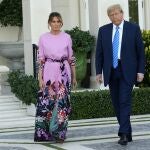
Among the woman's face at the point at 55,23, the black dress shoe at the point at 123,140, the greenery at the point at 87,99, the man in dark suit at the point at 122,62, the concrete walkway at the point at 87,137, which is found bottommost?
the concrete walkway at the point at 87,137

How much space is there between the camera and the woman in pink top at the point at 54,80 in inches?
317

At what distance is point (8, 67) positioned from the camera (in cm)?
1484

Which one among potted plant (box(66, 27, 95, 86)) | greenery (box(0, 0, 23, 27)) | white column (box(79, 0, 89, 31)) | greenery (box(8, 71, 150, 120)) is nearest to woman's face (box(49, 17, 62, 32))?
greenery (box(8, 71, 150, 120))

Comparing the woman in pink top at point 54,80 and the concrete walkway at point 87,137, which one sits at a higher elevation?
the woman in pink top at point 54,80

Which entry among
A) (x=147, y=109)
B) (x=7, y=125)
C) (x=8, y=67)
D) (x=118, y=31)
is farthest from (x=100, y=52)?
(x=8, y=67)

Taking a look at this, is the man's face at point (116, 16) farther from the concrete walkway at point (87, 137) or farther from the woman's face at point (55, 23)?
the concrete walkway at point (87, 137)

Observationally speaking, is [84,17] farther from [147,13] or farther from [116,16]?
[116,16]

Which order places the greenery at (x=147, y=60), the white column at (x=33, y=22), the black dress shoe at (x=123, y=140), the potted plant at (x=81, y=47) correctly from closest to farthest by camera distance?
1. the black dress shoe at (x=123, y=140)
2. the white column at (x=33, y=22)
3. the potted plant at (x=81, y=47)
4. the greenery at (x=147, y=60)

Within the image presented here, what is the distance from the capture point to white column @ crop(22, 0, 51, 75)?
38.6 ft

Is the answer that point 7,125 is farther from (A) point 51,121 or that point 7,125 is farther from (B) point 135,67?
(B) point 135,67

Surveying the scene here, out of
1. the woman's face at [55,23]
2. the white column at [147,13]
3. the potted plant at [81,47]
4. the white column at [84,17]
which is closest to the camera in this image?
the woman's face at [55,23]

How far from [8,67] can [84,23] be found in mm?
2482

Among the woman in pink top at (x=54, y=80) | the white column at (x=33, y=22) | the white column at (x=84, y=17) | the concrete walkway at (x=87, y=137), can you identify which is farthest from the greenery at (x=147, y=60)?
the woman in pink top at (x=54, y=80)

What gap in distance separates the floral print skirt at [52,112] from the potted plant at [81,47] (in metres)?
4.00
